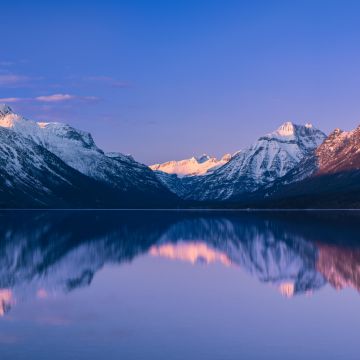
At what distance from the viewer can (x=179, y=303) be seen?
2322 inches

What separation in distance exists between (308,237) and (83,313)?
9060 cm

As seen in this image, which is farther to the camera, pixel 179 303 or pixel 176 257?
pixel 176 257

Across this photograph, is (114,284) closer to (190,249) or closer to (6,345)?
(6,345)

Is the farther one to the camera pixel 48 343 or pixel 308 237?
pixel 308 237

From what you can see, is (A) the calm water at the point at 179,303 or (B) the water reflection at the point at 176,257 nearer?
(A) the calm water at the point at 179,303

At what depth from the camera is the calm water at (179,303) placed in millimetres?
41438

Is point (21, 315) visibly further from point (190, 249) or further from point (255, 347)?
point (190, 249)

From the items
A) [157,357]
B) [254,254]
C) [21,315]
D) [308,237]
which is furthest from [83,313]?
[308,237]

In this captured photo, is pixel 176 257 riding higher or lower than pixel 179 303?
higher

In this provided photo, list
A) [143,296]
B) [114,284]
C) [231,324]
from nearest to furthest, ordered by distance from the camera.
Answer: [231,324]
[143,296]
[114,284]

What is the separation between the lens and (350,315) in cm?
5284

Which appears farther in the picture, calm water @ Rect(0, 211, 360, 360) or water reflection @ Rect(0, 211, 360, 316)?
water reflection @ Rect(0, 211, 360, 316)

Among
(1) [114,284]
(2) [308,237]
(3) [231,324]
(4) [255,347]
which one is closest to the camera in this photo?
(4) [255,347]

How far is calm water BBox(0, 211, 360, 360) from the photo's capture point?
4144cm
